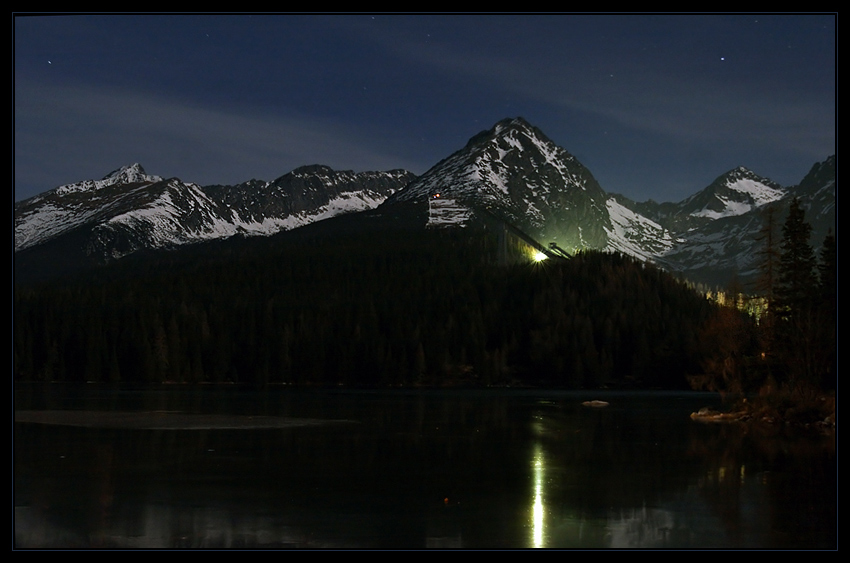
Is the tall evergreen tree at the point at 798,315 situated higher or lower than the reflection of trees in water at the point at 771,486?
higher

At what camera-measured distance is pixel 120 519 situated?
127 feet

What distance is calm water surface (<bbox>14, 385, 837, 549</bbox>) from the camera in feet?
119

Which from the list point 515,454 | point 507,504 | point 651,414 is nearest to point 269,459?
point 515,454

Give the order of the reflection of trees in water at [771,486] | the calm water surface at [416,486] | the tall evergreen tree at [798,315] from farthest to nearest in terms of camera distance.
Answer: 1. the tall evergreen tree at [798,315]
2. the reflection of trees in water at [771,486]
3. the calm water surface at [416,486]

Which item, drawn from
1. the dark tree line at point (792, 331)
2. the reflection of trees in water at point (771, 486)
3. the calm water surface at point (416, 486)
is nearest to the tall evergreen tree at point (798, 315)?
the dark tree line at point (792, 331)

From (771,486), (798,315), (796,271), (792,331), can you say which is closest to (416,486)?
(771,486)

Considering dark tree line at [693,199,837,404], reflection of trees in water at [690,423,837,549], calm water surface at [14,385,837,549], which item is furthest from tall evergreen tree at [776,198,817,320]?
reflection of trees in water at [690,423,837,549]

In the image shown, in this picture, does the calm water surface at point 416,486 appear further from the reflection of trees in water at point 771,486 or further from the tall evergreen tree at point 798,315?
the tall evergreen tree at point 798,315

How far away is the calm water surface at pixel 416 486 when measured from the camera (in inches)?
1431

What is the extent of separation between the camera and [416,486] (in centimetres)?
4875

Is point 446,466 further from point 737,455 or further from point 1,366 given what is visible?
point 1,366

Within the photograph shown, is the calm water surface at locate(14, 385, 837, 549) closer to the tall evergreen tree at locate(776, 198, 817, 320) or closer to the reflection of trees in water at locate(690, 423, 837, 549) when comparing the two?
the reflection of trees in water at locate(690, 423, 837, 549)

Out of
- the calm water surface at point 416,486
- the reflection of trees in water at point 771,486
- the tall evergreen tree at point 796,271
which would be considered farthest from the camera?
the tall evergreen tree at point 796,271

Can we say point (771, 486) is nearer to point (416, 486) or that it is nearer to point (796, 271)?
point (416, 486)
